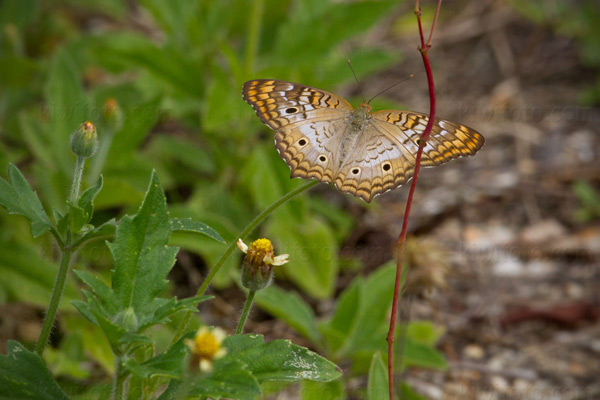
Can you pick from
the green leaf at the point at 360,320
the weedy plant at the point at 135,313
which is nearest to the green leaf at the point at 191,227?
the weedy plant at the point at 135,313

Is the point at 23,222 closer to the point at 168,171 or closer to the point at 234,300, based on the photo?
the point at 168,171

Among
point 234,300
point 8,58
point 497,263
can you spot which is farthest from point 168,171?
point 497,263

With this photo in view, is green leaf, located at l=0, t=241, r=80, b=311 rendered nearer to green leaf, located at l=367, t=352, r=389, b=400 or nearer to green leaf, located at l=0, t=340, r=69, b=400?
green leaf, located at l=0, t=340, r=69, b=400

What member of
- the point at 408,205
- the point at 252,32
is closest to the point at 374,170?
the point at 408,205

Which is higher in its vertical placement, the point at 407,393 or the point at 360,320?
the point at 360,320

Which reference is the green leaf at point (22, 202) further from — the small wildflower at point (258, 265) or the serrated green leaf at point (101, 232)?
the small wildflower at point (258, 265)

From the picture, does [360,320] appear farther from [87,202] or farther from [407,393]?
[87,202]
